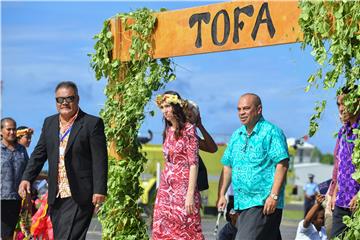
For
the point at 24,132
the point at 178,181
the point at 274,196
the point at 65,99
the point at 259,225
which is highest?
the point at 65,99

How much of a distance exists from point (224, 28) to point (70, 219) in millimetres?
2617

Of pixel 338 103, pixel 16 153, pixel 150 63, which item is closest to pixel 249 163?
pixel 338 103

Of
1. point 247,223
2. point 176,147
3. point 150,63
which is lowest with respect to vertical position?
point 247,223

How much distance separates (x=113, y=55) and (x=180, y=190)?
2.37m

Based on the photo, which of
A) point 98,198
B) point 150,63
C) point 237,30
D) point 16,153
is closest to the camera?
point 98,198

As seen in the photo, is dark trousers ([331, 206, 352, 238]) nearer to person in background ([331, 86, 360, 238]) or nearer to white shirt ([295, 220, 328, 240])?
person in background ([331, 86, 360, 238])

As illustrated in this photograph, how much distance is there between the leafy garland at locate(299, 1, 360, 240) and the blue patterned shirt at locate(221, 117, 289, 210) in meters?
0.56

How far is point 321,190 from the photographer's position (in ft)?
35.4

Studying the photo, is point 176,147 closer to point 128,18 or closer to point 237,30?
point 237,30

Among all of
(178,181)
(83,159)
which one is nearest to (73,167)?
(83,159)

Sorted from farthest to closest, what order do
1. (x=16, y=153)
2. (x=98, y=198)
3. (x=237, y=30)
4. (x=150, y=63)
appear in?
(x=16, y=153), (x=150, y=63), (x=237, y=30), (x=98, y=198)

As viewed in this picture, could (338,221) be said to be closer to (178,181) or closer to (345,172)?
(345,172)

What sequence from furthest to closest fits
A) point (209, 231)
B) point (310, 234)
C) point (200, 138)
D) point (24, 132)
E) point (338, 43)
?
point (209, 231)
point (24, 132)
point (310, 234)
point (200, 138)
point (338, 43)

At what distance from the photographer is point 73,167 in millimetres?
9461
